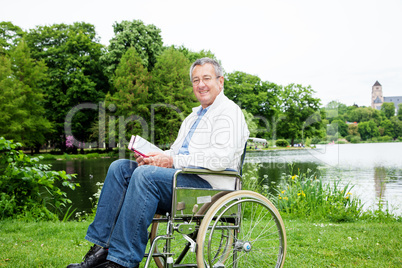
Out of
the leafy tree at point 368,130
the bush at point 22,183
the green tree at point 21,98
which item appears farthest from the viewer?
the leafy tree at point 368,130

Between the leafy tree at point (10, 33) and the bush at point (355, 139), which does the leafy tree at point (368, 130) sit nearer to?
the bush at point (355, 139)

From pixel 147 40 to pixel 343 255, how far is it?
83.6 ft

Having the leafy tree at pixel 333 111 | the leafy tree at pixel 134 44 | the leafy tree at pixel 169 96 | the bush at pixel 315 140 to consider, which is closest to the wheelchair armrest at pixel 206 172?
Result: the leafy tree at pixel 169 96

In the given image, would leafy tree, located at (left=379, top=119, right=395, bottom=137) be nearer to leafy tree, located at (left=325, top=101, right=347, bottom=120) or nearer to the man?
leafy tree, located at (left=325, top=101, right=347, bottom=120)

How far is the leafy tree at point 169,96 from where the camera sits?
80.3 ft

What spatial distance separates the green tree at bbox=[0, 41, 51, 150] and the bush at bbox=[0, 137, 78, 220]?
60.3ft

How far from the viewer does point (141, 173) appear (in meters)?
1.81

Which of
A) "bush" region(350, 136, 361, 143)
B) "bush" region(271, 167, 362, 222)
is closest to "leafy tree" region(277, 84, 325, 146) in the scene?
"bush" region(350, 136, 361, 143)

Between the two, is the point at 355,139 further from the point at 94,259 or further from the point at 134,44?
the point at 94,259

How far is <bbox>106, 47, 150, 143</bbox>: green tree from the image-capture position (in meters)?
23.9

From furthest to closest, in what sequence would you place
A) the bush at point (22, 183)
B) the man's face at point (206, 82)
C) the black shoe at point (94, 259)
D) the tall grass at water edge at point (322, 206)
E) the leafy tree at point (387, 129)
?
the leafy tree at point (387, 129)
the tall grass at water edge at point (322, 206)
the bush at point (22, 183)
the man's face at point (206, 82)
the black shoe at point (94, 259)

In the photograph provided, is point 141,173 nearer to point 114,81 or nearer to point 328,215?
point 328,215

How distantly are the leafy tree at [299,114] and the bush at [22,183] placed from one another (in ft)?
117

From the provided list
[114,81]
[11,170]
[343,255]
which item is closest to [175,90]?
[114,81]
